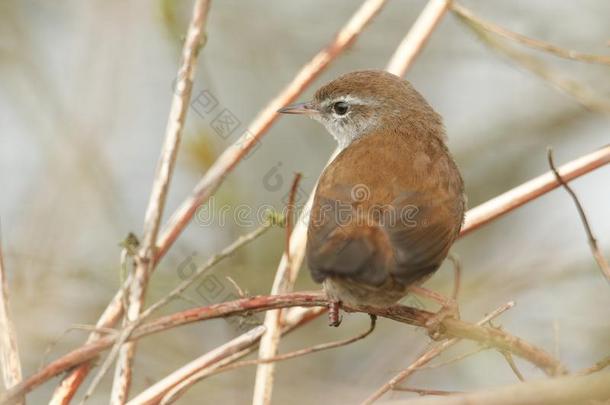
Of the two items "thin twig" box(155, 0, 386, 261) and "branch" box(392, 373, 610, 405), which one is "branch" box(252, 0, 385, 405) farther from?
"branch" box(392, 373, 610, 405)

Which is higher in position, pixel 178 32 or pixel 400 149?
pixel 178 32

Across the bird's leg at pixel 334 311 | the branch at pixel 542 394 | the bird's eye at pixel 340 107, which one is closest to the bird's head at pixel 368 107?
the bird's eye at pixel 340 107

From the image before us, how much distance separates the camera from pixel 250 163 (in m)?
6.66

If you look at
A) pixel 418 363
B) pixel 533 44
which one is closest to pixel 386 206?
pixel 418 363

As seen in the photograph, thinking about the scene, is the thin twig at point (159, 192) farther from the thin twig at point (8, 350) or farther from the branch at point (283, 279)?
the branch at point (283, 279)

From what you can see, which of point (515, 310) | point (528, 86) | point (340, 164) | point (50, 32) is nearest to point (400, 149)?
point (340, 164)

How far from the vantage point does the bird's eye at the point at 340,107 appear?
15.7ft

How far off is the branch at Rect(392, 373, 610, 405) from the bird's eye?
294 centimetres

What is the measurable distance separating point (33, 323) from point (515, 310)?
283cm

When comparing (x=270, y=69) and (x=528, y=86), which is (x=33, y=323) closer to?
(x=270, y=69)

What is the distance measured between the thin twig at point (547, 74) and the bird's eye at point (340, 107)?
0.85 metres

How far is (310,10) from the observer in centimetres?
651

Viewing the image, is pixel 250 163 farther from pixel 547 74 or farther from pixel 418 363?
pixel 418 363

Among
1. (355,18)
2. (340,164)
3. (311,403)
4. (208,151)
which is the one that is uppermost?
(208,151)
